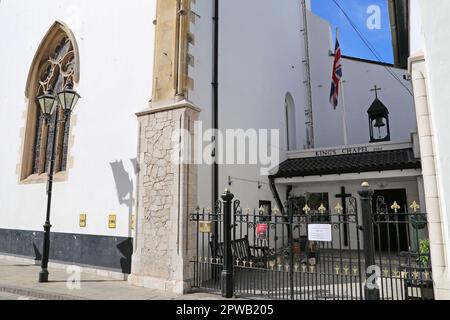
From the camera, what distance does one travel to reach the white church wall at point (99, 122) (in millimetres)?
8562

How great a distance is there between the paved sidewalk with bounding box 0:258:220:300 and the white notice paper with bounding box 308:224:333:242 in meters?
2.14

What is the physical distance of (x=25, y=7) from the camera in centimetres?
1272

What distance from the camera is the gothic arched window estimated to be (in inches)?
421

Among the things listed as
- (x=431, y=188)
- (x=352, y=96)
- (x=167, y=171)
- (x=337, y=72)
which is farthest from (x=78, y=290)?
(x=352, y=96)

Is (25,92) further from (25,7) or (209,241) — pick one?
(209,241)

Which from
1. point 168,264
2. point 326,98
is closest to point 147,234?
point 168,264

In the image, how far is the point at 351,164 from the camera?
37.7ft

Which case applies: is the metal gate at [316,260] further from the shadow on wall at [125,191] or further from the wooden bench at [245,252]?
the shadow on wall at [125,191]

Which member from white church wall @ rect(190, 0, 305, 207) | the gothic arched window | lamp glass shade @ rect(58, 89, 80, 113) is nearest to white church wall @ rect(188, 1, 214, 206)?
white church wall @ rect(190, 0, 305, 207)

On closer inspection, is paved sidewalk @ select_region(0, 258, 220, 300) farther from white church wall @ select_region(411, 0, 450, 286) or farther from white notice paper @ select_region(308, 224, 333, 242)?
white church wall @ select_region(411, 0, 450, 286)

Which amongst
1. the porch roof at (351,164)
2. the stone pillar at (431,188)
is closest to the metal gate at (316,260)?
the stone pillar at (431,188)

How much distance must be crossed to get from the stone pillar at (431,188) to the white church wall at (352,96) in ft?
38.1

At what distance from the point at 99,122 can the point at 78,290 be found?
442 centimetres
